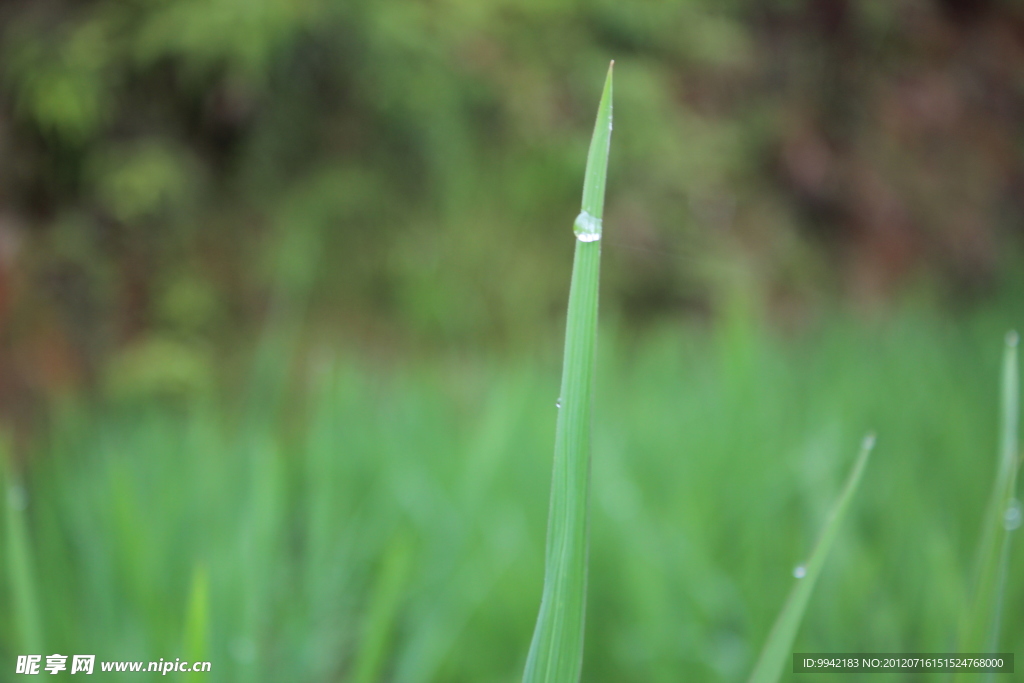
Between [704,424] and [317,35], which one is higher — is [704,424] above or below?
below

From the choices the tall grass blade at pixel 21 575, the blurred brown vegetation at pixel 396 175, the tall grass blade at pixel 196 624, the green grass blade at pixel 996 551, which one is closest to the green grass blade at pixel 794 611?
the green grass blade at pixel 996 551

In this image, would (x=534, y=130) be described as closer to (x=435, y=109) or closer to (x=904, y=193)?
(x=435, y=109)

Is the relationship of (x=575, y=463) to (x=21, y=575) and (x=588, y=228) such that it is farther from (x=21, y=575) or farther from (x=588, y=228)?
(x=21, y=575)

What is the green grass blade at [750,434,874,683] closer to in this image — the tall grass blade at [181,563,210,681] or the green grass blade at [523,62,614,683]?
the green grass blade at [523,62,614,683]

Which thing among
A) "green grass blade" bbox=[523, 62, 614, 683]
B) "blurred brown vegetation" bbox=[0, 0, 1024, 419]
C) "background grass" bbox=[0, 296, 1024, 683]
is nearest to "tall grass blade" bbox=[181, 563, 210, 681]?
"background grass" bbox=[0, 296, 1024, 683]

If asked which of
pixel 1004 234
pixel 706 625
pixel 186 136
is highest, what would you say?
pixel 186 136

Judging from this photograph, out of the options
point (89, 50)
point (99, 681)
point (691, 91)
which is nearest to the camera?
point (99, 681)

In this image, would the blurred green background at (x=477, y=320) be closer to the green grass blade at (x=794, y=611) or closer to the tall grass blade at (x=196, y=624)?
the tall grass blade at (x=196, y=624)

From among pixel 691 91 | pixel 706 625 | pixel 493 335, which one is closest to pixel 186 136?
pixel 493 335
